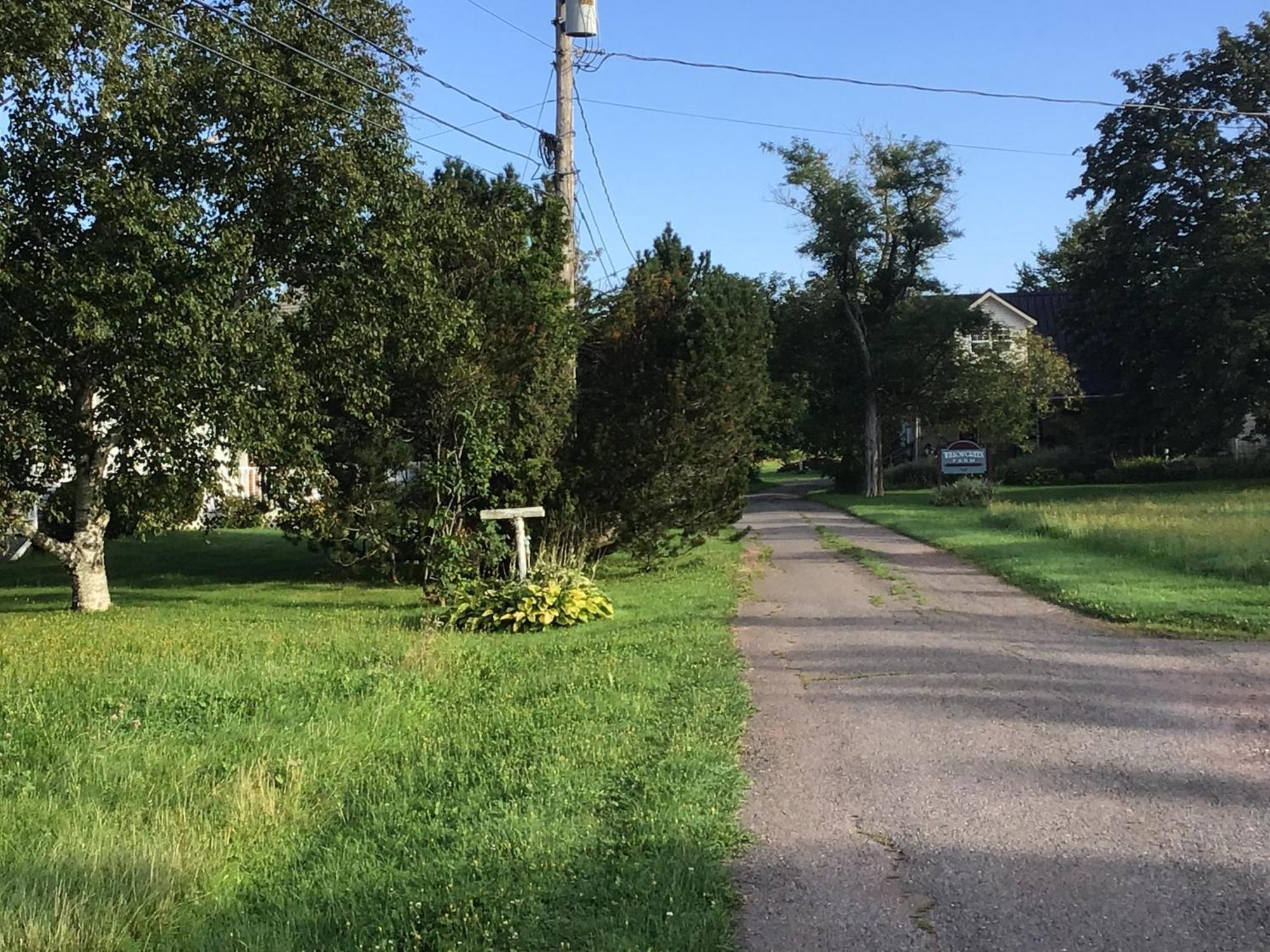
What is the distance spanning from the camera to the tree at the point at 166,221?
10.8 meters

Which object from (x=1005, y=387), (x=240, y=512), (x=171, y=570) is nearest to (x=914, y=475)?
(x=1005, y=387)

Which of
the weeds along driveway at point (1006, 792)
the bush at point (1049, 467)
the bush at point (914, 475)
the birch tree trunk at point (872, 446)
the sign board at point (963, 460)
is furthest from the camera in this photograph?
the bush at point (914, 475)

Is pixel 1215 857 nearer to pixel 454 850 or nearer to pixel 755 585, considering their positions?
pixel 454 850

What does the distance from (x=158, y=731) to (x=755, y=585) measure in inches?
366

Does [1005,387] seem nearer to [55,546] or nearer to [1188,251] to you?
[1188,251]

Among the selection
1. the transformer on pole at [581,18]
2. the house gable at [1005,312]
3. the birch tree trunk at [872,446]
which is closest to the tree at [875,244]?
the birch tree trunk at [872,446]

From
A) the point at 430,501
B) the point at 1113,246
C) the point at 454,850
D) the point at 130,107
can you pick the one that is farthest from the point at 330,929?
the point at 1113,246

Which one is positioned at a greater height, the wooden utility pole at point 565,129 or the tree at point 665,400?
the wooden utility pole at point 565,129

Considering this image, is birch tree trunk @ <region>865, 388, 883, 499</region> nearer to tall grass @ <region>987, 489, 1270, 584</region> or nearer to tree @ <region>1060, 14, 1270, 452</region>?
tree @ <region>1060, 14, 1270, 452</region>

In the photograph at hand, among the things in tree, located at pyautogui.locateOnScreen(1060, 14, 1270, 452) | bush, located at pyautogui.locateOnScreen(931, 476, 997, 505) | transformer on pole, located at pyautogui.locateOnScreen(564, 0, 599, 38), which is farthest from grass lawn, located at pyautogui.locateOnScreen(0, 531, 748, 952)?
tree, located at pyautogui.locateOnScreen(1060, 14, 1270, 452)

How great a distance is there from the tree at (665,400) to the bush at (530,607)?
3100 mm

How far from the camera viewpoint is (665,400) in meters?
15.3

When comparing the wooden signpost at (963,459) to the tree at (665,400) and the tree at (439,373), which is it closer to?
the tree at (665,400)

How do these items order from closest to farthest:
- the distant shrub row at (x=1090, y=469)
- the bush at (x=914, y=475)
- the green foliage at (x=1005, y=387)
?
1. the green foliage at (x=1005, y=387)
2. the distant shrub row at (x=1090, y=469)
3. the bush at (x=914, y=475)
